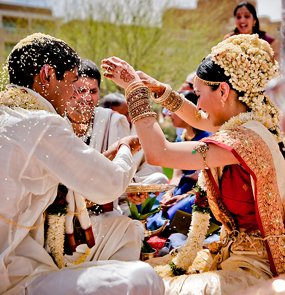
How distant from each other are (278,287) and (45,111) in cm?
150

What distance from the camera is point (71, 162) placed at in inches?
103

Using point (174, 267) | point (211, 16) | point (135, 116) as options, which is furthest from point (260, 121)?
point (211, 16)

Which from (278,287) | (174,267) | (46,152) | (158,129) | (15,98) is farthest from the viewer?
(174,267)

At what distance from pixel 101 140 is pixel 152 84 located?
118 cm

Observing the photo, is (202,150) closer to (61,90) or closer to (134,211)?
(61,90)

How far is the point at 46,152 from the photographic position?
260cm

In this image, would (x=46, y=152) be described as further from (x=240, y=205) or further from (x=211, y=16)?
(x=211, y=16)

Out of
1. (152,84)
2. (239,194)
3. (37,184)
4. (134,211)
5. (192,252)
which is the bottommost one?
(134,211)

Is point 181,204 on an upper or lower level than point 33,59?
lower

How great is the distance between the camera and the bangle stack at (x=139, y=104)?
301 centimetres

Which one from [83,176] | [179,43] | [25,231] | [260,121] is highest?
[260,121]

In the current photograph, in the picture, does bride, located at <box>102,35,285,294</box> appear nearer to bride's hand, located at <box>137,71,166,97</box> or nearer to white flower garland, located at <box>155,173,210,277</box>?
white flower garland, located at <box>155,173,210,277</box>

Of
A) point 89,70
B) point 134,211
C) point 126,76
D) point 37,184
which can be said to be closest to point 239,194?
point 126,76

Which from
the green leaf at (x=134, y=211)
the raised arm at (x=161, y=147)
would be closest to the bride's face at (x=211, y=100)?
the raised arm at (x=161, y=147)
